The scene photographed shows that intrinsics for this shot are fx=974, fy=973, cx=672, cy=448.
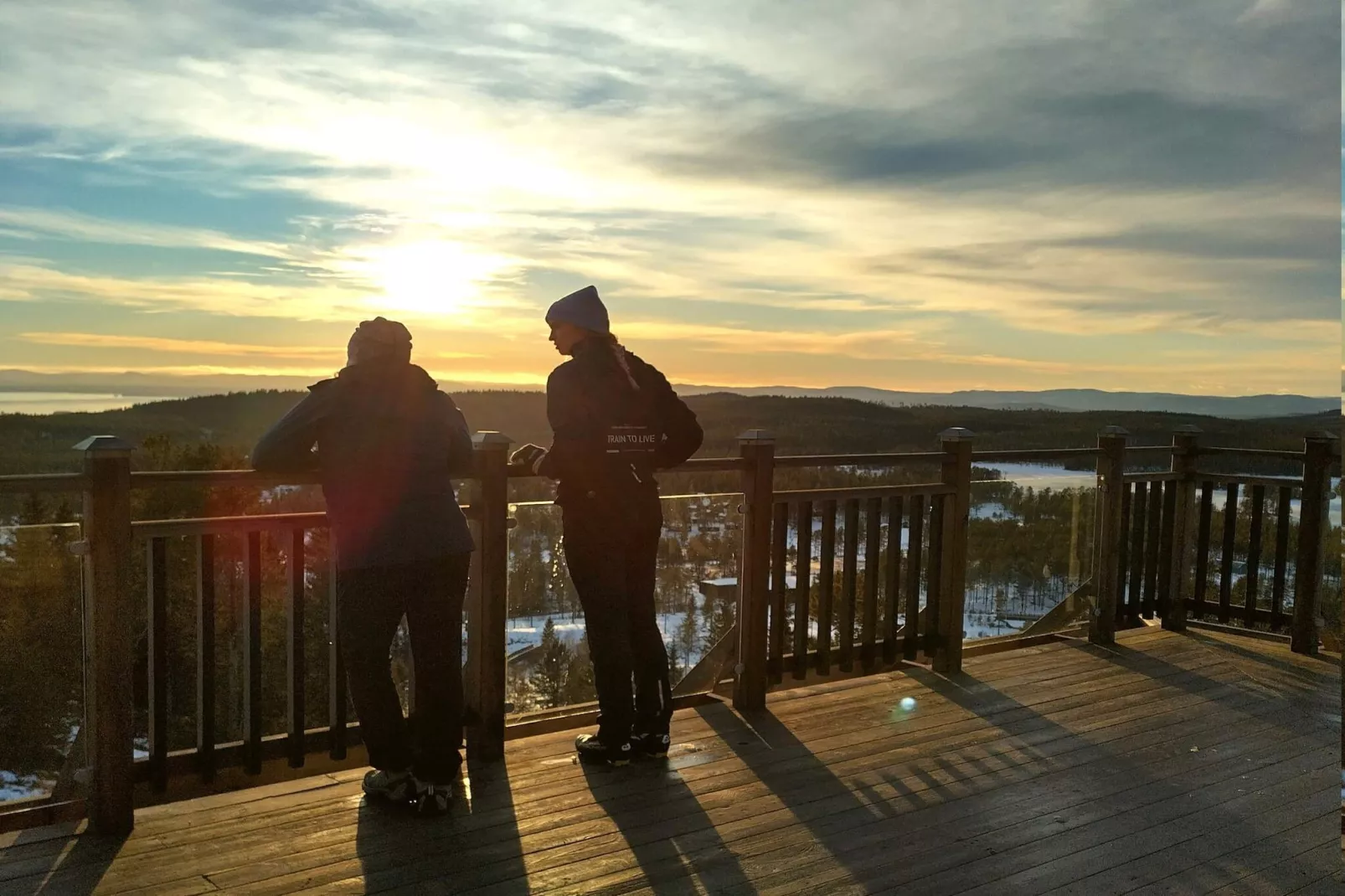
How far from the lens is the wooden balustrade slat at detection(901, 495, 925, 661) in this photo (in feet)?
17.8

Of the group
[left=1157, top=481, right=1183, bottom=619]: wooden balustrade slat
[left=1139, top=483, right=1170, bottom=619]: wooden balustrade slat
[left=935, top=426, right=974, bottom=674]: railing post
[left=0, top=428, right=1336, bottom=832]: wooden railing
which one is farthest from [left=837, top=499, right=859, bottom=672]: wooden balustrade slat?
[left=1157, top=481, right=1183, bottom=619]: wooden balustrade slat

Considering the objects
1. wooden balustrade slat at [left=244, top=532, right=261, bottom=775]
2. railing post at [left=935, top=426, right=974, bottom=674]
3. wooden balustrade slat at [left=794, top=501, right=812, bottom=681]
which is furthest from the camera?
railing post at [left=935, top=426, right=974, bottom=674]

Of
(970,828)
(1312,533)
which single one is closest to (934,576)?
(970,828)

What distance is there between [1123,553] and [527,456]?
4472 mm

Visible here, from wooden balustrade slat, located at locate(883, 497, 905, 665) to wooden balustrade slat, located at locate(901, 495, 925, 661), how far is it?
6 centimetres

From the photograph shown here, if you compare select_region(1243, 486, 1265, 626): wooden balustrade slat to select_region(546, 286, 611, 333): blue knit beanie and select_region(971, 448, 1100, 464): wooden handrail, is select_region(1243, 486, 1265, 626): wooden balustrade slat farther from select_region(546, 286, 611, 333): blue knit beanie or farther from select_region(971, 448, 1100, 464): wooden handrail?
select_region(546, 286, 611, 333): blue knit beanie

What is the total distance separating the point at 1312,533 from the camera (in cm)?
632

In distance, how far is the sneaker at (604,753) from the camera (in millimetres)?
4020

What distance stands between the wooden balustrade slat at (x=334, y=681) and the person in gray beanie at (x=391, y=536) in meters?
0.25

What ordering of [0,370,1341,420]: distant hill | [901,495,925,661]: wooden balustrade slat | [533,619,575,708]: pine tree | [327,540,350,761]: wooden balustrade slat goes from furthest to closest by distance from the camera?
1. [0,370,1341,420]: distant hill
2. [901,495,925,661]: wooden balustrade slat
3. [533,619,575,708]: pine tree
4. [327,540,350,761]: wooden balustrade slat

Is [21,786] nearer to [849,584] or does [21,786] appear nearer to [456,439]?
[456,439]

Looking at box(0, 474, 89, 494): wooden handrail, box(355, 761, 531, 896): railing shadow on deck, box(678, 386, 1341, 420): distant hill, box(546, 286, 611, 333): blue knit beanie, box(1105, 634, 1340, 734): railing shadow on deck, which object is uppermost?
box(546, 286, 611, 333): blue knit beanie

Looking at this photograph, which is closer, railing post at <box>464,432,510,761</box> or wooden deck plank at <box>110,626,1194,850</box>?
wooden deck plank at <box>110,626,1194,850</box>

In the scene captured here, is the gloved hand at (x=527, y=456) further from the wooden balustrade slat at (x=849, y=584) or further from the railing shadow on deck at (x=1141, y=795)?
the railing shadow on deck at (x=1141, y=795)
